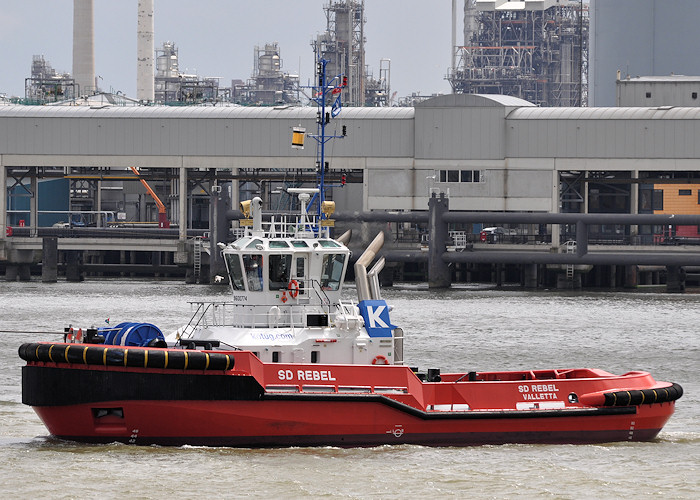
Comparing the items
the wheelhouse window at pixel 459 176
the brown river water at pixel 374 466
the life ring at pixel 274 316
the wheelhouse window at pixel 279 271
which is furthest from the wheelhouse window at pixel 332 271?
the wheelhouse window at pixel 459 176

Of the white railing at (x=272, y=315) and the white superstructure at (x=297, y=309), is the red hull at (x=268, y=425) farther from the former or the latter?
the white railing at (x=272, y=315)

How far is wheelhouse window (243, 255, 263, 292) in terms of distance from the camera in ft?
76.7

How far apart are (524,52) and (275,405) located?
131 m

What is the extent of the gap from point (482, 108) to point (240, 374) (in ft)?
154

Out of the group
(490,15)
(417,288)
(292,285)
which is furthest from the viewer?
(490,15)

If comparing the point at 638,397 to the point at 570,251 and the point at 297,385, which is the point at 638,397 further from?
the point at 570,251

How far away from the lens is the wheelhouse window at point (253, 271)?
2338cm

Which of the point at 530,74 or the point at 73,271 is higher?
the point at 530,74

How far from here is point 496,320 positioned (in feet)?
149

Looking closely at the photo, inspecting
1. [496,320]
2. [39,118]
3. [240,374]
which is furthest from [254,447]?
[39,118]

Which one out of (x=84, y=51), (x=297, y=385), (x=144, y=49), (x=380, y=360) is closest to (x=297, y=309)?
(x=380, y=360)

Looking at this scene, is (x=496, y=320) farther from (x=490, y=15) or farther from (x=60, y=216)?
(x=490, y=15)

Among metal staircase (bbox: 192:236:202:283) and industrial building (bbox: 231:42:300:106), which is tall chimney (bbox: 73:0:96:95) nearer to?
industrial building (bbox: 231:42:300:106)

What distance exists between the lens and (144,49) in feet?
388
